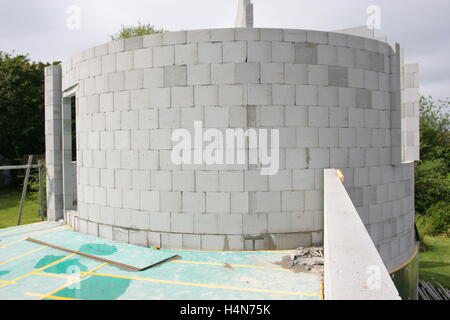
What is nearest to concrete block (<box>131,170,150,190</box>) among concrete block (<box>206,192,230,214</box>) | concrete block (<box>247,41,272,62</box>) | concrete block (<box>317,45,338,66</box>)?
concrete block (<box>206,192,230,214</box>)

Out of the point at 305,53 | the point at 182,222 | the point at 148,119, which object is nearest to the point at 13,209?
the point at 148,119

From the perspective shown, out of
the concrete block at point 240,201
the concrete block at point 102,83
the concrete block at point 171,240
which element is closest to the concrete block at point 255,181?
the concrete block at point 240,201

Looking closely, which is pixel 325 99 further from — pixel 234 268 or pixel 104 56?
pixel 104 56

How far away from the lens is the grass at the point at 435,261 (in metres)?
16.6

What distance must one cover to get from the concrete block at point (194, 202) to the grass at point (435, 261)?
48.8 feet

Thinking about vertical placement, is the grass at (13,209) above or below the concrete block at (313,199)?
below

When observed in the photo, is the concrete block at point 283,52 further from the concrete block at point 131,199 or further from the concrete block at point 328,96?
the concrete block at point 131,199

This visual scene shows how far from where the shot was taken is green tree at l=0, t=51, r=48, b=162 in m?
27.9

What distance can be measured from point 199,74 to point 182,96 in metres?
0.61

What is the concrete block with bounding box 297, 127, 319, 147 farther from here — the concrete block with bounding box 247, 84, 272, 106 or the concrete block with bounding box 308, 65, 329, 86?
the concrete block with bounding box 308, 65, 329, 86

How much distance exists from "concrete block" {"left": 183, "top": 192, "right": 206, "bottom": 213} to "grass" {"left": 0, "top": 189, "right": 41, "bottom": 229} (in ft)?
52.6

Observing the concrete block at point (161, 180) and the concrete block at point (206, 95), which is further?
the concrete block at point (161, 180)

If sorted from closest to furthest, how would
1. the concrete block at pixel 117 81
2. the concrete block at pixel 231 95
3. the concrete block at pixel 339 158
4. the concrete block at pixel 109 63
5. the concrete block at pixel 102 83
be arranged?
the concrete block at pixel 231 95 < the concrete block at pixel 339 158 < the concrete block at pixel 117 81 < the concrete block at pixel 109 63 < the concrete block at pixel 102 83

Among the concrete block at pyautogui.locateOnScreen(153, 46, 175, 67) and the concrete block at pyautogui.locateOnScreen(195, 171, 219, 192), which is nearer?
the concrete block at pyautogui.locateOnScreen(195, 171, 219, 192)
